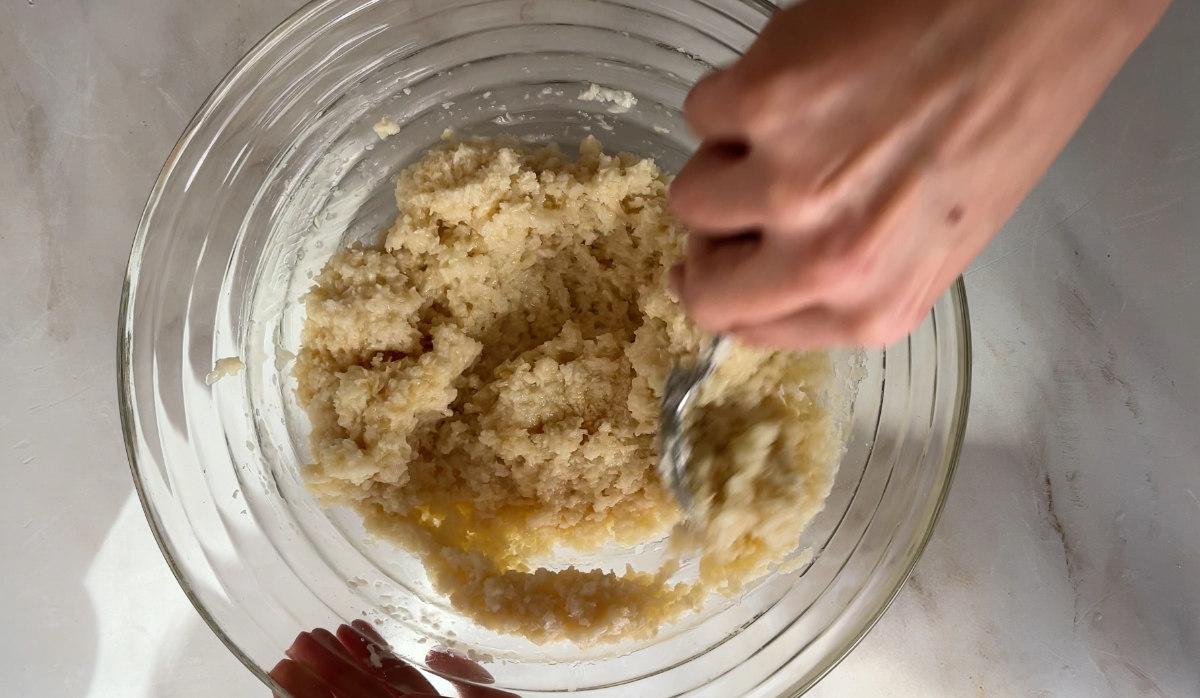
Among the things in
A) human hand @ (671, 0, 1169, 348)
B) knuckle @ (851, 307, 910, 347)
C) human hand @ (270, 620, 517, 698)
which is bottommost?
human hand @ (270, 620, 517, 698)

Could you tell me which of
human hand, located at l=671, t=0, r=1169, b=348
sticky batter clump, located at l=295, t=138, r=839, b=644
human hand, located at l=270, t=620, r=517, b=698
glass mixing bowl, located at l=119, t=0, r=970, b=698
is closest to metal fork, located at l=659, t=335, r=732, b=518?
sticky batter clump, located at l=295, t=138, r=839, b=644

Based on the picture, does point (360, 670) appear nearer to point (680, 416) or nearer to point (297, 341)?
point (297, 341)

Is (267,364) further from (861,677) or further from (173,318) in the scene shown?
(861,677)

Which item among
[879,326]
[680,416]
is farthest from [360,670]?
[879,326]

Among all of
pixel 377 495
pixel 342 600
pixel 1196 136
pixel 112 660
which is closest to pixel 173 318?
pixel 377 495

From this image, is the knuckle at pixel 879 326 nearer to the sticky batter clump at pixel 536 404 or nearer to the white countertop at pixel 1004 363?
the sticky batter clump at pixel 536 404

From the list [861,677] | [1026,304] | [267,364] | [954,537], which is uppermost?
[267,364]

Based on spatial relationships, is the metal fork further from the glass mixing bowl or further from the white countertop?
the white countertop
